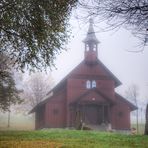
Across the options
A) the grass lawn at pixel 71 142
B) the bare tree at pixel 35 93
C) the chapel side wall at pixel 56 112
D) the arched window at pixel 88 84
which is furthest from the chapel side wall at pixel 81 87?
the grass lawn at pixel 71 142

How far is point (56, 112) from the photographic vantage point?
48.2 m

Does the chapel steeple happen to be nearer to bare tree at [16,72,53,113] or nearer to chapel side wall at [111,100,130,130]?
chapel side wall at [111,100,130,130]

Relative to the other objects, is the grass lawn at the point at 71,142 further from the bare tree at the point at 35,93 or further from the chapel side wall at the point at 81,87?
the bare tree at the point at 35,93

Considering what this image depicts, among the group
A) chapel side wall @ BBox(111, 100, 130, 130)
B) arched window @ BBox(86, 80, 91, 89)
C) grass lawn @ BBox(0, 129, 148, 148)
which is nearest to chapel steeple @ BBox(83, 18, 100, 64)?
arched window @ BBox(86, 80, 91, 89)

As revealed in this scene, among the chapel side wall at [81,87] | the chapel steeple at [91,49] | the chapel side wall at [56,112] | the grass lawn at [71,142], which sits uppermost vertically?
the chapel steeple at [91,49]

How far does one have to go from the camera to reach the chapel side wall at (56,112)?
4772cm

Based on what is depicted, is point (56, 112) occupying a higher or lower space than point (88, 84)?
lower

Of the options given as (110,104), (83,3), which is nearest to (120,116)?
(110,104)

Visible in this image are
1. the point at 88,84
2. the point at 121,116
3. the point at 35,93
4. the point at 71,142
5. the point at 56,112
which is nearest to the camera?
the point at 71,142

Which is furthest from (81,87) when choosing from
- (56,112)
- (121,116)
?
(121,116)

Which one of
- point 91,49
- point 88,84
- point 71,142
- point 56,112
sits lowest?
point 71,142

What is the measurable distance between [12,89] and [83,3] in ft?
74.8

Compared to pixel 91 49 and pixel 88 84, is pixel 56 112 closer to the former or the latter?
pixel 88 84

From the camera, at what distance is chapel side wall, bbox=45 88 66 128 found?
47.7 m
